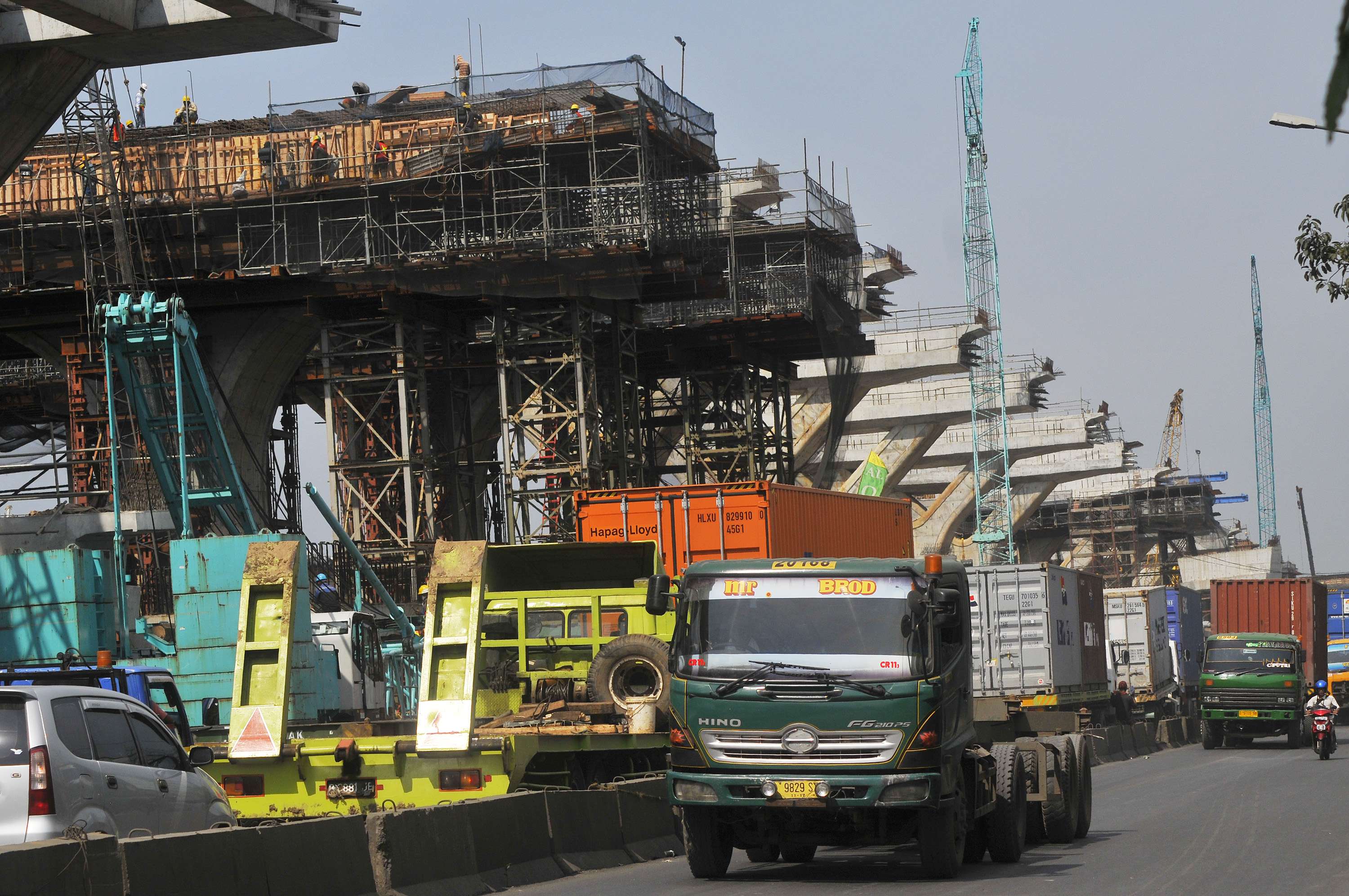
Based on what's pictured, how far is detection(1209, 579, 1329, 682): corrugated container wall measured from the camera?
130ft

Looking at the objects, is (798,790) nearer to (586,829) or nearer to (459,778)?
(586,829)

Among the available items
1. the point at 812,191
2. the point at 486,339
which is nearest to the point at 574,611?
the point at 486,339

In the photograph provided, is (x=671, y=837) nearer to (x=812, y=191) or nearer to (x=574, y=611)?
(x=574, y=611)

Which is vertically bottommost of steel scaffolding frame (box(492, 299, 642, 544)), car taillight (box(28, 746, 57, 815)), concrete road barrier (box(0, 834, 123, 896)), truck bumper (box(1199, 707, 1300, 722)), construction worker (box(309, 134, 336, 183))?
truck bumper (box(1199, 707, 1300, 722))

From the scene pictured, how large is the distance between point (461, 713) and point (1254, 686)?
2546cm

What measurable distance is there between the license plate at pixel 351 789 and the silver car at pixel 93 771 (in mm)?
1696

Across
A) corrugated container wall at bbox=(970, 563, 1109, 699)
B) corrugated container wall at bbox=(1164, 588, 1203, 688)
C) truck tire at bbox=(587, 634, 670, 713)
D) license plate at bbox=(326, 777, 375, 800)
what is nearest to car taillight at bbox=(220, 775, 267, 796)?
license plate at bbox=(326, 777, 375, 800)

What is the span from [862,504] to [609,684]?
14.2m

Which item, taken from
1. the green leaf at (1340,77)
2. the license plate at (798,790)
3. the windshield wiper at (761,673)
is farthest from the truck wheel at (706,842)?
the green leaf at (1340,77)

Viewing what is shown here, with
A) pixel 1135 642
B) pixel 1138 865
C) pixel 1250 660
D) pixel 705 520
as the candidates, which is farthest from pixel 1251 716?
pixel 1138 865

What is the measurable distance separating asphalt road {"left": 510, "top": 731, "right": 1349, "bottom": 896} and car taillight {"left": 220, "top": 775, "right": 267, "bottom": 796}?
94.5 inches

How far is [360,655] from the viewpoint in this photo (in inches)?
1280

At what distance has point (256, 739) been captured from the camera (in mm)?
12766

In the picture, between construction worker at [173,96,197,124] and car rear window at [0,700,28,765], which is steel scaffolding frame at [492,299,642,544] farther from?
car rear window at [0,700,28,765]
